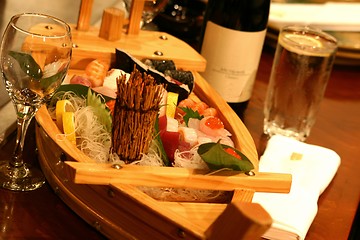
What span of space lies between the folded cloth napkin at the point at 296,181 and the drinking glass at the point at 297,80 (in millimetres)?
109

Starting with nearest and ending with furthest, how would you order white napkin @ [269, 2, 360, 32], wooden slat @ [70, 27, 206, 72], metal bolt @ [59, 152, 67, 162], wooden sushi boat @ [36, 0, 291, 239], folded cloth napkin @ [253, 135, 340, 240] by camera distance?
wooden sushi boat @ [36, 0, 291, 239] < metal bolt @ [59, 152, 67, 162] < folded cloth napkin @ [253, 135, 340, 240] < wooden slat @ [70, 27, 206, 72] < white napkin @ [269, 2, 360, 32]

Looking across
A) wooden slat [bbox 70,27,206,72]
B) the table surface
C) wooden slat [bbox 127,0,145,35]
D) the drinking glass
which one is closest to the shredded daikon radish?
the table surface

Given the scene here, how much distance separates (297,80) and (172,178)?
63cm

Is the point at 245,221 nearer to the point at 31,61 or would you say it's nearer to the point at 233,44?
the point at 31,61

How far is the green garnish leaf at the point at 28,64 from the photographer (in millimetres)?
1008

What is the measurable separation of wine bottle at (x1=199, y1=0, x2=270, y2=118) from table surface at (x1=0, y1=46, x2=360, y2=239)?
0.34 ft

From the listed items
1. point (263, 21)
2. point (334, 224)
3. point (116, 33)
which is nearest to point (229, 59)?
point (263, 21)

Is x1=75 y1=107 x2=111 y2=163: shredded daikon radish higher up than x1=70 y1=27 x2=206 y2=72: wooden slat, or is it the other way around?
x1=70 y1=27 x2=206 y2=72: wooden slat

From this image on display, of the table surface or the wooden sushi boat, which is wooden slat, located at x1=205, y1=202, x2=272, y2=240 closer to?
the wooden sushi boat

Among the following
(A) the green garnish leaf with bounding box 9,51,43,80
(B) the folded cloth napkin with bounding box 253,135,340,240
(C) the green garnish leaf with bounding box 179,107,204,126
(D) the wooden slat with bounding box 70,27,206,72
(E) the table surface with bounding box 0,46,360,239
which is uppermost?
(A) the green garnish leaf with bounding box 9,51,43,80

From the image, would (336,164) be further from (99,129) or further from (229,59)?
(99,129)

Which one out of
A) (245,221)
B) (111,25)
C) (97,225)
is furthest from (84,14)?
(245,221)

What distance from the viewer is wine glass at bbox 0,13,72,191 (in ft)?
3.30

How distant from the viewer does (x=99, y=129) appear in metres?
1.07
